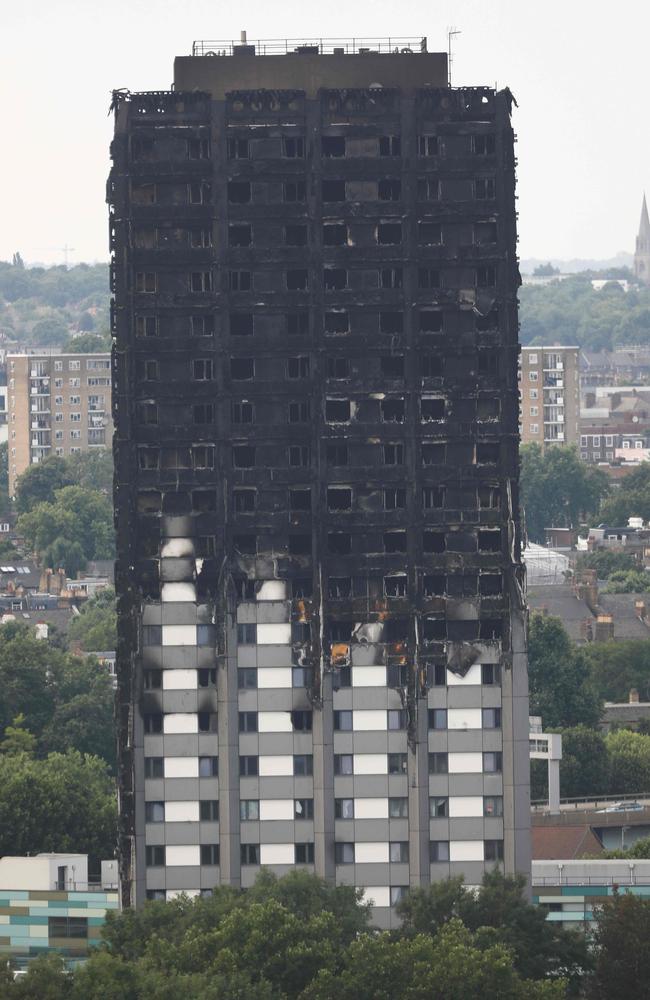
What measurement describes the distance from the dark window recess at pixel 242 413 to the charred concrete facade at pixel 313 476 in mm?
124

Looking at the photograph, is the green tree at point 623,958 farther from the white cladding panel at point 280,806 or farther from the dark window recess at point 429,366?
the dark window recess at point 429,366

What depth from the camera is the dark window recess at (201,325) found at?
175m

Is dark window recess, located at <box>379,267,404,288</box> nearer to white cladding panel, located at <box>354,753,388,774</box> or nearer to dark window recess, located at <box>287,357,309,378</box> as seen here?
dark window recess, located at <box>287,357,309,378</box>

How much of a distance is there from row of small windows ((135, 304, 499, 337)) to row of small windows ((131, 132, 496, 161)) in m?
4.98

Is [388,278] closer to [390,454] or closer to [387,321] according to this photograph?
[387,321]

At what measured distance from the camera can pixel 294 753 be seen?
6826 inches

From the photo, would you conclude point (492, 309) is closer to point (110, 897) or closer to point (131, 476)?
point (131, 476)


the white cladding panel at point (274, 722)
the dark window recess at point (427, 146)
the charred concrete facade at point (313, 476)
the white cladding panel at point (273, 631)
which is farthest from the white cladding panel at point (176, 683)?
the dark window recess at point (427, 146)

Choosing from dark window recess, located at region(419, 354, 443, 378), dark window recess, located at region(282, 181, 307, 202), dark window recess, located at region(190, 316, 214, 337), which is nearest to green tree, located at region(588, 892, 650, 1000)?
dark window recess, located at region(419, 354, 443, 378)

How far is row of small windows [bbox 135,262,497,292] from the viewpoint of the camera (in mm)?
174625

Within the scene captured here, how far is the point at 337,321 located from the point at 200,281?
5.92 metres

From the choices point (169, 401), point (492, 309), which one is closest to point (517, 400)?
point (492, 309)

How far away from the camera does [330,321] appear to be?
175 metres

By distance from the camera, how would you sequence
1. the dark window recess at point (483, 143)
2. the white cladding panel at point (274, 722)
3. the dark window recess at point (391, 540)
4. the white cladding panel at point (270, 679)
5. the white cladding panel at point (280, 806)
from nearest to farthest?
the white cladding panel at point (280, 806), the white cladding panel at point (274, 722), the white cladding panel at point (270, 679), the dark window recess at point (391, 540), the dark window recess at point (483, 143)
